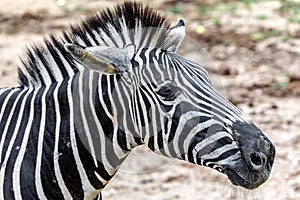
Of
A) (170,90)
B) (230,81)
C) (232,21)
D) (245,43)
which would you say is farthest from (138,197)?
(232,21)

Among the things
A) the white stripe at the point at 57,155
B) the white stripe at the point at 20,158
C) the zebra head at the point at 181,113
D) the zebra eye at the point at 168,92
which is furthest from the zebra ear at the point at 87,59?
the white stripe at the point at 20,158

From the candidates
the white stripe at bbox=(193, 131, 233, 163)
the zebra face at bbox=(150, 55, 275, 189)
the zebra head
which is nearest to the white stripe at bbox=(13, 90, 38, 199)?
the zebra head

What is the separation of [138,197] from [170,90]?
3689 mm

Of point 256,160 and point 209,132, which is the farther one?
point 209,132

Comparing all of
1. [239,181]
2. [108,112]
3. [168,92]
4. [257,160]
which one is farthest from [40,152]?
[257,160]

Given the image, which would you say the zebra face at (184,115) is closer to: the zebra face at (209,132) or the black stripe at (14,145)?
the zebra face at (209,132)

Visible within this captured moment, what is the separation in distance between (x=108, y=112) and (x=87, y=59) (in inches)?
15.9

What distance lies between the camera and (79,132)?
4.49m

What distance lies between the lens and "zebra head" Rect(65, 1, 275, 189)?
13.5 feet

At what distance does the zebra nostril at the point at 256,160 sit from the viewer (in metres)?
4.07

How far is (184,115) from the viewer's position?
4250 millimetres

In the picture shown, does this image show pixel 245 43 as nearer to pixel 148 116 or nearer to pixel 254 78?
pixel 254 78

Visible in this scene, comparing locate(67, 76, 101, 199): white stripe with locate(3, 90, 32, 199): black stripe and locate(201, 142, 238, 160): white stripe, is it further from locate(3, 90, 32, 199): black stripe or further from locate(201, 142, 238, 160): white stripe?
locate(201, 142, 238, 160): white stripe

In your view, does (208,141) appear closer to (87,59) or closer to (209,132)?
(209,132)
